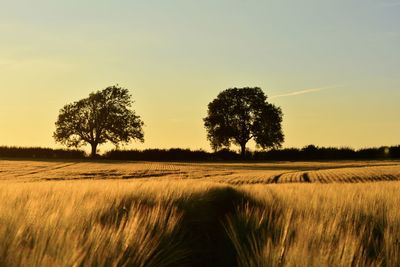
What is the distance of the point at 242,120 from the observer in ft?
253

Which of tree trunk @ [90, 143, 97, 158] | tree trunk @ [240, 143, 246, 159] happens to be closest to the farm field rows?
tree trunk @ [90, 143, 97, 158]

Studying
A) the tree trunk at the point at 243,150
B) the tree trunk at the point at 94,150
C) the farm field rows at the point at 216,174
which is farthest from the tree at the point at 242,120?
the farm field rows at the point at 216,174

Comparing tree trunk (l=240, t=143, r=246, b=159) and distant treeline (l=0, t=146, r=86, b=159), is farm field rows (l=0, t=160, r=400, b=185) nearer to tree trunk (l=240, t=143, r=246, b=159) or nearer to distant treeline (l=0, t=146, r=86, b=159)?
tree trunk (l=240, t=143, r=246, b=159)

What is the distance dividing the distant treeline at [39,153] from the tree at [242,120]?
18163 mm

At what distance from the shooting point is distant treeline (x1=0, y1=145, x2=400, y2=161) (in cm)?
7319

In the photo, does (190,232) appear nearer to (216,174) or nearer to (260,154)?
(216,174)

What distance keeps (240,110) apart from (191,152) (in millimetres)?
9143

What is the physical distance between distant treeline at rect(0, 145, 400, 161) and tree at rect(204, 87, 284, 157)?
1456 mm

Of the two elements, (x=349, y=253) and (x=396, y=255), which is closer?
(x=349, y=253)

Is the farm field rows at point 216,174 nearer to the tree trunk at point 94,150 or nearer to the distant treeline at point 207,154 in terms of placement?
the distant treeline at point 207,154

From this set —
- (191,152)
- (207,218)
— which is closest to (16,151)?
(191,152)

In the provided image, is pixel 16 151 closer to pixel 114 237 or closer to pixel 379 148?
pixel 379 148

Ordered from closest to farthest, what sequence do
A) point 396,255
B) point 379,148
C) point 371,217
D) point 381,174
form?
point 396,255
point 371,217
point 381,174
point 379,148

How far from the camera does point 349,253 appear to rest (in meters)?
3.10
